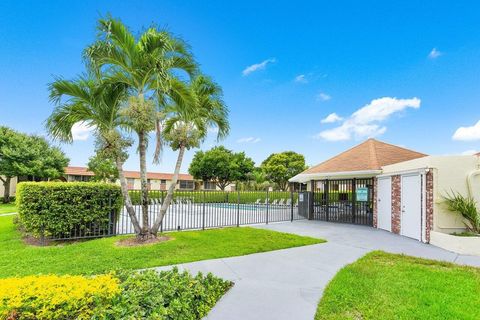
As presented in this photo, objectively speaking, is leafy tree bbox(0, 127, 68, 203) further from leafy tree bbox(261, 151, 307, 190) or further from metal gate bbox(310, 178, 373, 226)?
leafy tree bbox(261, 151, 307, 190)

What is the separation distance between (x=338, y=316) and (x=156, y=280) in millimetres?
2666

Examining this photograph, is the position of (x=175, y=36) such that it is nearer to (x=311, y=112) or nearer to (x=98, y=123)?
(x=98, y=123)

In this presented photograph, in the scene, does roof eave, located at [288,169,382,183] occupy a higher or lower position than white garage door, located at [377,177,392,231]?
higher

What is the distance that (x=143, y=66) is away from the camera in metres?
7.29

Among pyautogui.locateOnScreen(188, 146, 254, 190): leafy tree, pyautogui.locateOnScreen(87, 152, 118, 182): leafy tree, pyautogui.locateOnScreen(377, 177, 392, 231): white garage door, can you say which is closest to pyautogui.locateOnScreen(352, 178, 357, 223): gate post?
pyautogui.locateOnScreen(377, 177, 392, 231): white garage door

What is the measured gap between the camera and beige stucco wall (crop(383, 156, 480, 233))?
853cm

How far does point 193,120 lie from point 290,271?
5859mm

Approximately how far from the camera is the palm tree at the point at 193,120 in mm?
8438

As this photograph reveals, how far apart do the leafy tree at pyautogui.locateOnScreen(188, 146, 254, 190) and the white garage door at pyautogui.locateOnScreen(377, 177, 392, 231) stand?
28.7 metres

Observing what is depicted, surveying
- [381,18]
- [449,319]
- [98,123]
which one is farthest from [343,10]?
[449,319]

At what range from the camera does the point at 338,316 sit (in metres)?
3.63

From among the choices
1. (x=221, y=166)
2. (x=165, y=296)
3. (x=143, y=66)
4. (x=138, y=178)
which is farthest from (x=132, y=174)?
(x=165, y=296)

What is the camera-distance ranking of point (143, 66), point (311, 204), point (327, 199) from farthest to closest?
point (311, 204) → point (327, 199) → point (143, 66)

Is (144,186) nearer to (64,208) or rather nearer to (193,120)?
(64,208)
